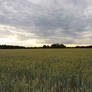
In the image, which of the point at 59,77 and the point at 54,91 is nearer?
the point at 54,91

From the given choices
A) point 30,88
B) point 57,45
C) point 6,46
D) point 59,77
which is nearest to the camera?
point 30,88

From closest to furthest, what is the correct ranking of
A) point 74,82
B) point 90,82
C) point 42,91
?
point 42,91, point 90,82, point 74,82

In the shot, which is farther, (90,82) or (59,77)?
(59,77)

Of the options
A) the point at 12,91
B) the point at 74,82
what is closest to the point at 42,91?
the point at 12,91

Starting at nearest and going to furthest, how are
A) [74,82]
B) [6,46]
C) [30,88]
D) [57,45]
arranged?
[30,88], [74,82], [57,45], [6,46]

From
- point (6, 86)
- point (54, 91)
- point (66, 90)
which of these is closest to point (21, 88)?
point (6, 86)

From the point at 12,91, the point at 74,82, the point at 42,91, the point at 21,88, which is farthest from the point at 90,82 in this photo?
the point at 12,91

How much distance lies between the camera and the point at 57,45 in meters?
85.2

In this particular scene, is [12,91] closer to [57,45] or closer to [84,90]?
[84,90]

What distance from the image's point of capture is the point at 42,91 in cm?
209

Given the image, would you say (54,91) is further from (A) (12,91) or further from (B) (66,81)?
(A) (12,91)

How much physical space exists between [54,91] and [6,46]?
99720 mm

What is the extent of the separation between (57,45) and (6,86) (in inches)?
3298

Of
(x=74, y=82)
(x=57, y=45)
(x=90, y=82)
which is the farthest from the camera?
(x=57, y=45)
